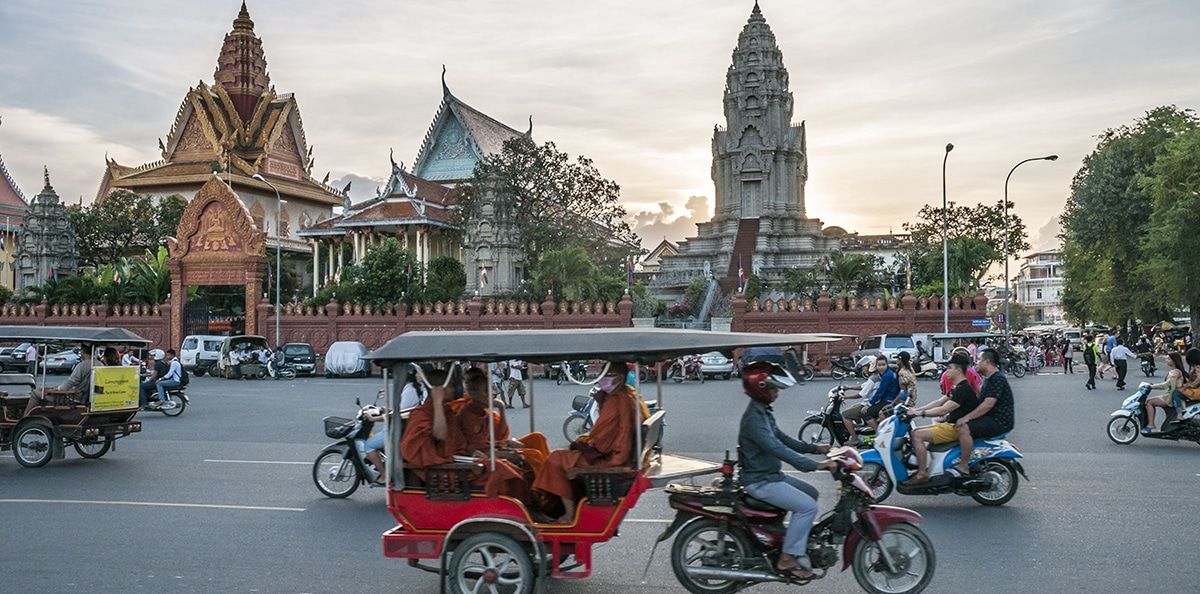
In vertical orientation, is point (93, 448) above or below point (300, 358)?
below

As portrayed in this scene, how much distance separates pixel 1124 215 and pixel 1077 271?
15892 millimetres

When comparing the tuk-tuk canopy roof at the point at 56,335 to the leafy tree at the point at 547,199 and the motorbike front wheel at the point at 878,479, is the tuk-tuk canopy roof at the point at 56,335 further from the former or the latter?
the leafy tree at the point at 547,199

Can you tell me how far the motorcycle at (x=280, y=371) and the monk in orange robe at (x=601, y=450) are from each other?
103ft

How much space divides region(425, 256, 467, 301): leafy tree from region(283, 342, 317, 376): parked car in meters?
7.23

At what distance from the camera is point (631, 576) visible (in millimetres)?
7133

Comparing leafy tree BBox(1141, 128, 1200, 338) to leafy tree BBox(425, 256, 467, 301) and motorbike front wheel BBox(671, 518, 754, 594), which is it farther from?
motorbike front wheel BBox(671, 518, 754, 594)

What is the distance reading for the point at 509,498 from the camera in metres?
6.33

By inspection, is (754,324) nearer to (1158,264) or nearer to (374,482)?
(1158,264)

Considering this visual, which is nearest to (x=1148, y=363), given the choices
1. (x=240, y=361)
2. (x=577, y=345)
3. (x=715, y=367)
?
(x=715, y=367)

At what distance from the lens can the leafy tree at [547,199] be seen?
46000mm

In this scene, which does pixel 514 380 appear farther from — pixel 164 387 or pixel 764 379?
pixel 764 379

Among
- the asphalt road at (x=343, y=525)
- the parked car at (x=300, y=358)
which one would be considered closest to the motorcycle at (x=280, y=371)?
the parked car at (x=300, y=358)

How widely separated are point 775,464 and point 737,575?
69 cm

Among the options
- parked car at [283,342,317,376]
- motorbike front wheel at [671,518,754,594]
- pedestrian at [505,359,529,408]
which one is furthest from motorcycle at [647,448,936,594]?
parked car at [283,342,317,376]
